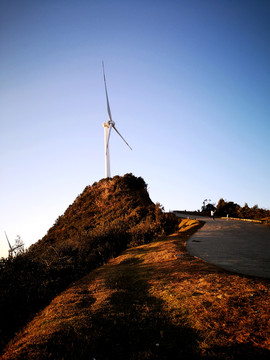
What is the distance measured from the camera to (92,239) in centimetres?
1245

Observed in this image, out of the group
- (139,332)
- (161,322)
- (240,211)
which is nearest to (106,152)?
(240,211)

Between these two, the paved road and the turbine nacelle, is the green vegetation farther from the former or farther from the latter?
the turbine nacelle

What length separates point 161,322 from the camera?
368 cm

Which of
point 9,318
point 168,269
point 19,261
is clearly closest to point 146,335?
point 168,269

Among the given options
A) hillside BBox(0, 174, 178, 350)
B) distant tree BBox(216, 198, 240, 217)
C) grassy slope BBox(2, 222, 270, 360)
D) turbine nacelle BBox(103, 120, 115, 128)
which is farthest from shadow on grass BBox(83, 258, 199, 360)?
turbine nacelle BBox(103, 120, 115, 128)

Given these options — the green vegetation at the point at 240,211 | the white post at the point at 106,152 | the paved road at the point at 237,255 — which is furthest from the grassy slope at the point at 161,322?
the white post at the point at 106,152

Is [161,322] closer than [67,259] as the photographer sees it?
Yes

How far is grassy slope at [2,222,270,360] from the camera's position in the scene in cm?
292

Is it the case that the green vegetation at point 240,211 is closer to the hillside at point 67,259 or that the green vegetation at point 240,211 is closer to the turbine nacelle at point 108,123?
the hillside at point 67,259

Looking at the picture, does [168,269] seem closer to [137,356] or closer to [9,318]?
[137,356]

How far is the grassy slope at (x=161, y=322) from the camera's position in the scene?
115 inches

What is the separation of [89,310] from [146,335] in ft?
4.97

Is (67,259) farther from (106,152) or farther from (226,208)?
(106,152)

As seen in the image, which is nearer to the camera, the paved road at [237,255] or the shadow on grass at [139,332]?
the shadow on grass at [139,332]
